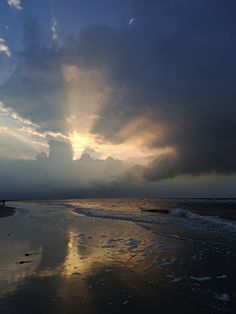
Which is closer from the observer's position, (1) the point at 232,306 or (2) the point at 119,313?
(2) the point at 119,313

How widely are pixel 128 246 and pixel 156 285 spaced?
23.5 feet

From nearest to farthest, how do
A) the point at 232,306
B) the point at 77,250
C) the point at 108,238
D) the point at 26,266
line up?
the point at 232,306, the point at 26,266, the point at 77,250, the point at 108,238

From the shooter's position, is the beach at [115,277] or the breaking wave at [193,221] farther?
the breaking wave at [193,221]

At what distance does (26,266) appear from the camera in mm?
11391

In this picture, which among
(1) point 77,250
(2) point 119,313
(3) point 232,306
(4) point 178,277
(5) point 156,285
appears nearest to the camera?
(2) point 119,313

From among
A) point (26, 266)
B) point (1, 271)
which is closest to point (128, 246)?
point (26, 266)

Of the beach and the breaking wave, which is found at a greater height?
the breaking wave

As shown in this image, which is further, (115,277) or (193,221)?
(193,221)

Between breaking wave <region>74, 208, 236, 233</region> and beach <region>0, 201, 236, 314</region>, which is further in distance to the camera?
breaking wave <region>74, 208, 236, 233</region>

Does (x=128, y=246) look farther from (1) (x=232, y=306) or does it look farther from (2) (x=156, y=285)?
(1) (x=232, y=306)

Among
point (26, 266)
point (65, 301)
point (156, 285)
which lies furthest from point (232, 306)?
point (26, 266)

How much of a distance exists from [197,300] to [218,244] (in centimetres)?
992

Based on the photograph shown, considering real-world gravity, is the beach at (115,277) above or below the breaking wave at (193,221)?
below

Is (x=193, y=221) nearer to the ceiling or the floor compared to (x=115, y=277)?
nearer to the ceiling
